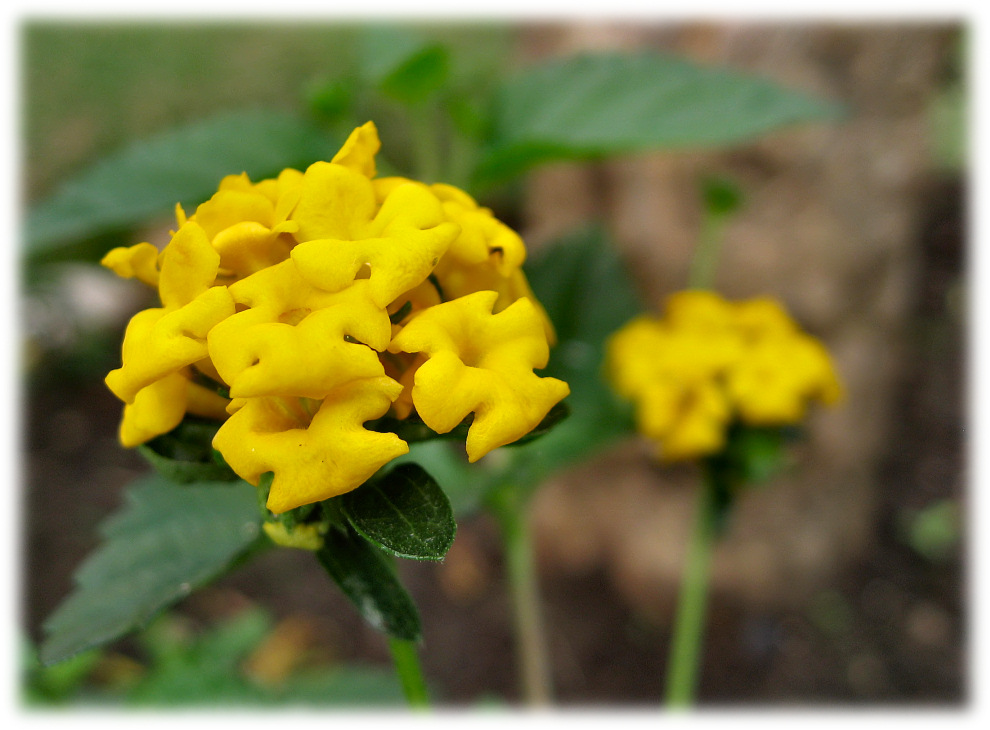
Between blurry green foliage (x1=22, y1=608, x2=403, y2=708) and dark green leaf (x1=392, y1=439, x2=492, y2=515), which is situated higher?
dark green leaf (x1=392, y1=439, x2=492, y2=515)

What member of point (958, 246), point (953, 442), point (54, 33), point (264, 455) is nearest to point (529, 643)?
point (264, 455)

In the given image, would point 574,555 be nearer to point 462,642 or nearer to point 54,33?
point 462,642

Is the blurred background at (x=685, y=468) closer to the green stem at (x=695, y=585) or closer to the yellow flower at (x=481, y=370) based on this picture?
the green stem at (x=695, y=585)

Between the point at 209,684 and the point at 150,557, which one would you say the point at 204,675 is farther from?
the point at 150,557

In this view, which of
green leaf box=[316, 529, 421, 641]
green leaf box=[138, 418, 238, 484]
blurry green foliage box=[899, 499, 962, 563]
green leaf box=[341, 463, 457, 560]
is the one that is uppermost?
green leaf box=[138, 418, 238, 484]

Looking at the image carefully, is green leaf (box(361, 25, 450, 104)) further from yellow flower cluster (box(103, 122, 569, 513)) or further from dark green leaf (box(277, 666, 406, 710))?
dark green leaf (box(277, 666, 406, 710))

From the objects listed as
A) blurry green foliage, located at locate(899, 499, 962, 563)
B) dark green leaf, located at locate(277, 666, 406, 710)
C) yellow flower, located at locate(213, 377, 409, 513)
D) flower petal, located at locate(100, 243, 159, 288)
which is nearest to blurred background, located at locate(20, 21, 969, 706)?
blurry green foliage, located at locate(899, 499, 962, 563)
